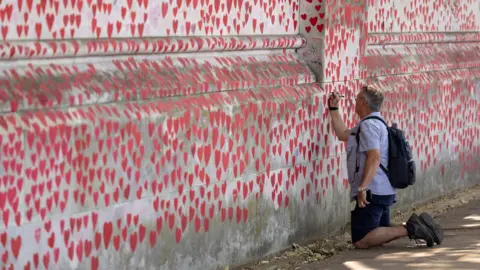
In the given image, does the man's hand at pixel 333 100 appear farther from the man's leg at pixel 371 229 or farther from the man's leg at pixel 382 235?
the man's leg at pixel 382 235

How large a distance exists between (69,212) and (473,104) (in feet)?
24.6

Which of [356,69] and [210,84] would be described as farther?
[356,69]

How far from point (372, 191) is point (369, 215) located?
0.62 feet

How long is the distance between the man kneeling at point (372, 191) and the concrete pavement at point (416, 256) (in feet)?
0.37

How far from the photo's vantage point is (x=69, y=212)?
21.0 feet

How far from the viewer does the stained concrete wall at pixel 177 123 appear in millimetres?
6211

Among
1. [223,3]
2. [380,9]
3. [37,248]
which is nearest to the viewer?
[37,248]

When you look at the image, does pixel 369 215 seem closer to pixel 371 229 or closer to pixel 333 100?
pixel 371 229

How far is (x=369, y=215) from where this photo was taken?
8922mm

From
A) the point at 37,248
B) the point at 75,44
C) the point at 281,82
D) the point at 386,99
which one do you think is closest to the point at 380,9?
the point at 386,99

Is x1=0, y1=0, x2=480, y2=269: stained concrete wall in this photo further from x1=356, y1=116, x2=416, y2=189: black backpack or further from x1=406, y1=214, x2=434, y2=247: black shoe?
x1=406, y1=214, x2=434, y2=247: black shoe

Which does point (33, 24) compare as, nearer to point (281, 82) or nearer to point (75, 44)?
point (75, 44)

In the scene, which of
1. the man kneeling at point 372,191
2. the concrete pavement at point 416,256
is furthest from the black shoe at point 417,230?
the concrete pavement at point 416,256

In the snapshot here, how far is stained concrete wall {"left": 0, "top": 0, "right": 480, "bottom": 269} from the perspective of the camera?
6211mm
